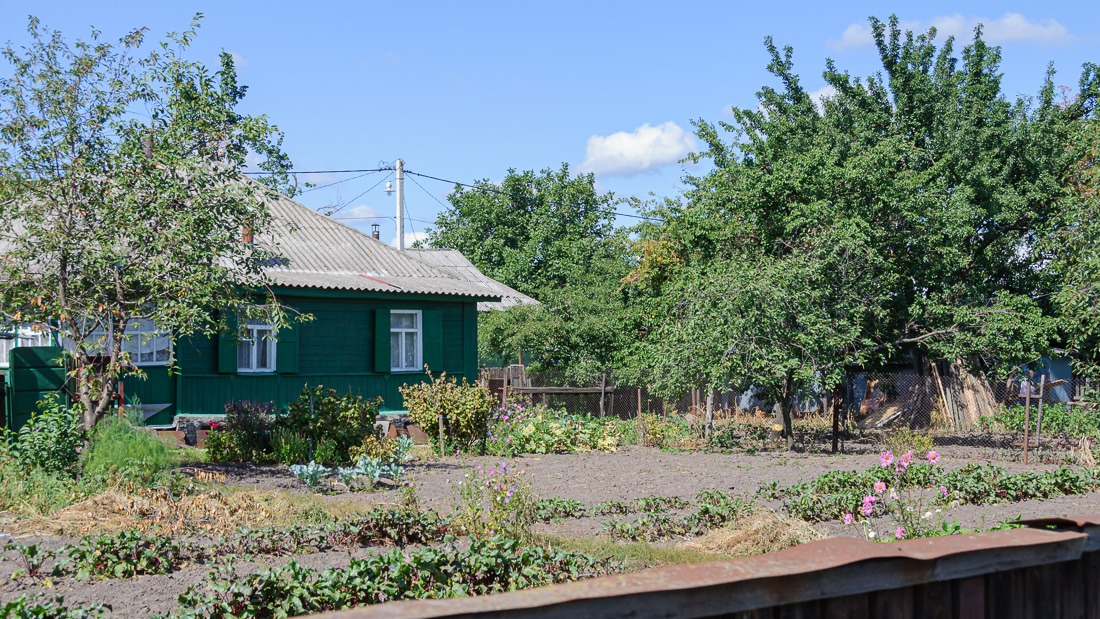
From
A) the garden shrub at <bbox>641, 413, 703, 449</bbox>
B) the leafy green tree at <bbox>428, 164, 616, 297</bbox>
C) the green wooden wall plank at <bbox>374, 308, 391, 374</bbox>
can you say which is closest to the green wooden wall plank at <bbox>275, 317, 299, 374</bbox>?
the green wooden wall plank at <bbox>374, 308, 391, 374</bbox>

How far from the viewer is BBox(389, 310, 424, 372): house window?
64.4 feet

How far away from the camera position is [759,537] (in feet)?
24.4

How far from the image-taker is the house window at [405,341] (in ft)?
64.4

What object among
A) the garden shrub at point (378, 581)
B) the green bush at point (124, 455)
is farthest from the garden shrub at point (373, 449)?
the garden shrub at point (378, 581)

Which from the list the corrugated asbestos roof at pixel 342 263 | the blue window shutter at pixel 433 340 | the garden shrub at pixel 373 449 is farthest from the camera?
the blue window shutter at pixel 433 340

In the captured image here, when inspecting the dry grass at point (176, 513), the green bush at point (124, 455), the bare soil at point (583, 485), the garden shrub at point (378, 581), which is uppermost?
the green bush at point (124, 455)

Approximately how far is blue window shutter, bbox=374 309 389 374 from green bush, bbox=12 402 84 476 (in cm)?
930

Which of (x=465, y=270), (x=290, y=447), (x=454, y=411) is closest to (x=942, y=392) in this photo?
(x=454, y=411)

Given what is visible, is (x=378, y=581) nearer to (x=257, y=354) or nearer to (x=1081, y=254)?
(x=257, y=354)

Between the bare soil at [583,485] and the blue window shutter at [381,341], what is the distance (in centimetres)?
529

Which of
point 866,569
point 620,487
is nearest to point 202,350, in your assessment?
point 620,487

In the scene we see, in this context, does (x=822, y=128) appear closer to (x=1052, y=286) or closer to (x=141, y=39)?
(x=1052, y=286)

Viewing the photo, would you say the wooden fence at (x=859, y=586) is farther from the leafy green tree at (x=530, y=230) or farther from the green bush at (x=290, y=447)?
the leafy green tree at (x=530, y=230)

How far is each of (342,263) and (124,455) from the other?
35.2ft
